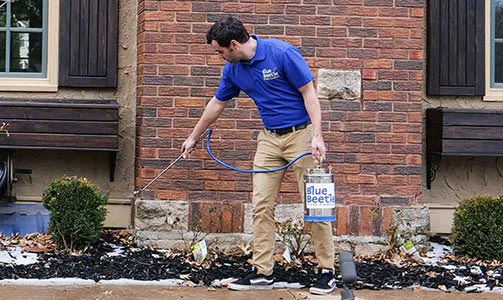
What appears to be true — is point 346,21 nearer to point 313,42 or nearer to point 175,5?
point 313,42

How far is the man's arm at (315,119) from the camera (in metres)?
4.86

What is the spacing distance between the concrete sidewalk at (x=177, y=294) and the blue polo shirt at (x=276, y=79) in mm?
1192

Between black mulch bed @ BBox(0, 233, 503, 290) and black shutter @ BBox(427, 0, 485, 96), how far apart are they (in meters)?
1.82

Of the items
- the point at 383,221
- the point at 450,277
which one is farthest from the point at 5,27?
the point at 450,277

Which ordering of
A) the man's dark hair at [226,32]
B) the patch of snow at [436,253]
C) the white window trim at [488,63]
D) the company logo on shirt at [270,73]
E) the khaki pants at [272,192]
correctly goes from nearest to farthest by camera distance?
the man's dark hair at [226,32] < the company logo on shirt at [270,73] < the khaki pants at [272,192] < the patch of snow at [436,253] < the white window trim at [488,63]

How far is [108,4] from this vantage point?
6773 millimetres

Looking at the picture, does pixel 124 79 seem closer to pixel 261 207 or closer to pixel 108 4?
pixel 108 4

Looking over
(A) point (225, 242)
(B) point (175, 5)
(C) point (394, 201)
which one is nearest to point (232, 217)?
(A) point (225, 242)

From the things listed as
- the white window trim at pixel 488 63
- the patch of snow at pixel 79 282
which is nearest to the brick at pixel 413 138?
the white window trim at pixel 488 63

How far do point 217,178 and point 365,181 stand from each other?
4.25 feet

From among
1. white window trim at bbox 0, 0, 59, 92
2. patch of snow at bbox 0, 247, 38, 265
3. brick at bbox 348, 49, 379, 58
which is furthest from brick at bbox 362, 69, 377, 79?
patch of snow at bbox 0, 247, 38, 265

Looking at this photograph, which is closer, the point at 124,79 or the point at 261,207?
the point at 261,207

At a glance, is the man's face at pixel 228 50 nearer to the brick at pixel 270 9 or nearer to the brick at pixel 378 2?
the brick at pixel 270 9

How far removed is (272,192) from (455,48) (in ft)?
9.17
